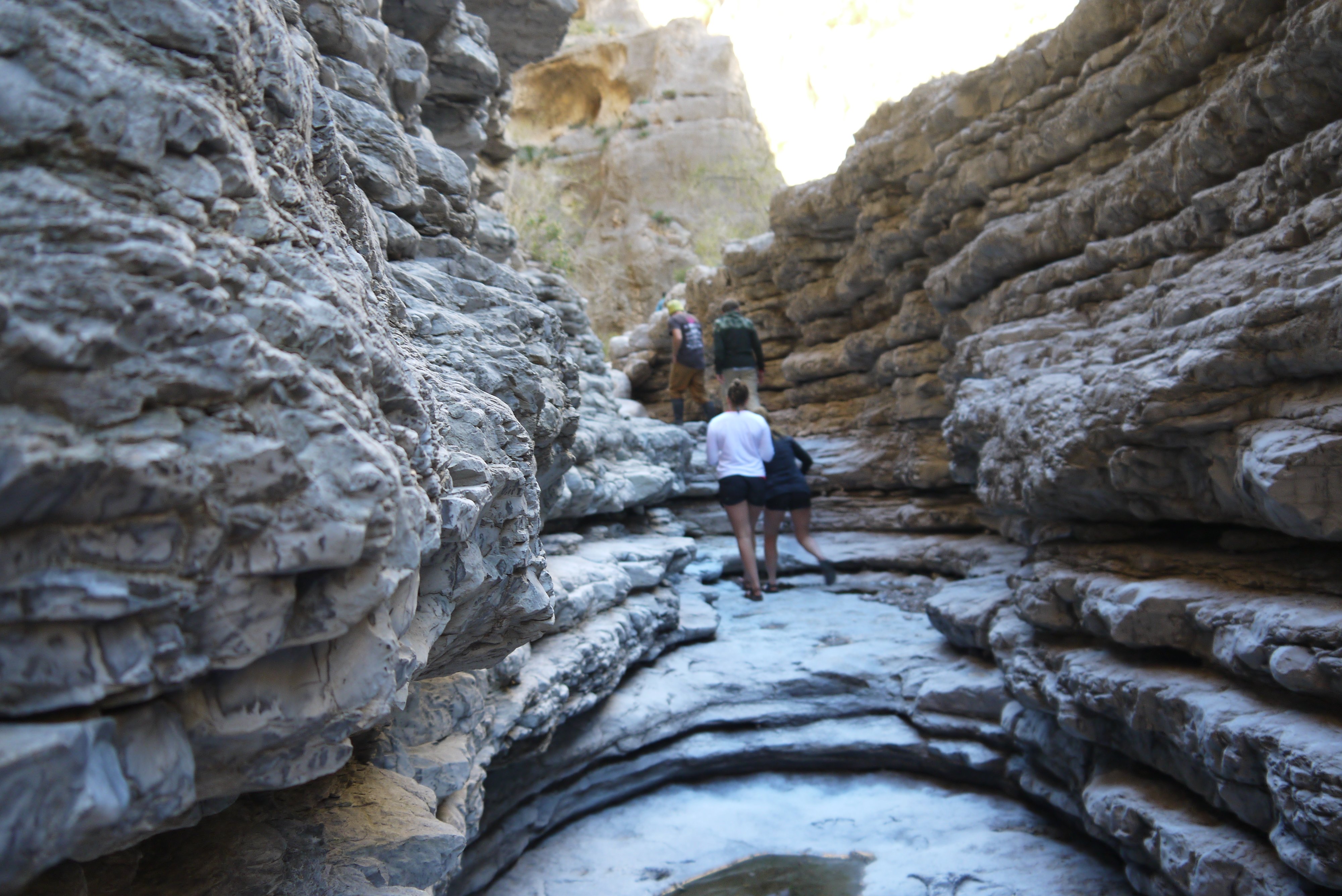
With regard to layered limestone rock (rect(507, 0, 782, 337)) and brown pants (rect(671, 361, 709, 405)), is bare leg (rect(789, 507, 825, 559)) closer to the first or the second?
brown pants (rect(671, 361, 709, 405))

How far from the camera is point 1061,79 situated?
5.90 metres

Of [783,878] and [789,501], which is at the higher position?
[789,501]

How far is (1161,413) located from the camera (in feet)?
10.5

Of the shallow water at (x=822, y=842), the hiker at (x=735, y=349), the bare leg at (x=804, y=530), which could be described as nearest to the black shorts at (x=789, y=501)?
the bare leg at (x=804, y=530)

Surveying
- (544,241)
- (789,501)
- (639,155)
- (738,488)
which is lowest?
(789,501)

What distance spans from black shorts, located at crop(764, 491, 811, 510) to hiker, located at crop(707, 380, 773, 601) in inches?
6.8

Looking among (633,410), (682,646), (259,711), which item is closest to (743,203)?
(633,410)

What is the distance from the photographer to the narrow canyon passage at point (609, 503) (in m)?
1.15

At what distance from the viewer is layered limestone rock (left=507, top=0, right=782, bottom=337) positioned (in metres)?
23.6

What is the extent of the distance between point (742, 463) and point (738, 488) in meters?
0.23

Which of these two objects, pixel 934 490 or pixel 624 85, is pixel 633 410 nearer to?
pixel 934 490

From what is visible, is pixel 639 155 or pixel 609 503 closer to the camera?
pixel 609 503

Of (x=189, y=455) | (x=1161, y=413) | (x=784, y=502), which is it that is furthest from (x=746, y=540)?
(x=189, y=455)

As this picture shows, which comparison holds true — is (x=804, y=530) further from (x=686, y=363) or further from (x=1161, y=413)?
(x=1161, y=413)
